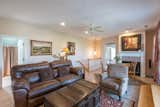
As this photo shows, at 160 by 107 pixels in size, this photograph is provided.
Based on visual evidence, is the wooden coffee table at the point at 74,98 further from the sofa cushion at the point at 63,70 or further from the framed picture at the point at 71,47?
the framed picture at the point at 71,47

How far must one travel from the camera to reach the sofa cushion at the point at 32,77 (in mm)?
3187

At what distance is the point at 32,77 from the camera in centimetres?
328

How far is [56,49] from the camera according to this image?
641cm

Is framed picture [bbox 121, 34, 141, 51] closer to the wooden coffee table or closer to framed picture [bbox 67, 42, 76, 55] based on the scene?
framed picture [bbox 67, 42, 76, 55]

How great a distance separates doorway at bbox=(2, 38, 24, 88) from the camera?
4814 mm

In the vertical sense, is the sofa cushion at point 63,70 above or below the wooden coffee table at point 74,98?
above

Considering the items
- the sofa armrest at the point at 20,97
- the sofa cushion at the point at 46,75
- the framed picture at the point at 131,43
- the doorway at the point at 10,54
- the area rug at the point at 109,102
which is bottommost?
the area rug at the point at 109,102

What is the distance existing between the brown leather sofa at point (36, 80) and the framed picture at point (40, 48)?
1.69 m

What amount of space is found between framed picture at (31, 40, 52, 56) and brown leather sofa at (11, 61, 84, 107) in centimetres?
169

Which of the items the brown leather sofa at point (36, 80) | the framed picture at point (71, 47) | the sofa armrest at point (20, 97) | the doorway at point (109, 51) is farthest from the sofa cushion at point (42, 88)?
the doorway at point (109, 51)

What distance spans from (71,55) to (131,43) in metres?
3.91

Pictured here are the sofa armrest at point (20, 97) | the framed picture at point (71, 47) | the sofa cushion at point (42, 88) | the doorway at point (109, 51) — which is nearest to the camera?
the sofa armrest at point (20, 97)

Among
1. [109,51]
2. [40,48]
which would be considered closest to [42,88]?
[40,48]

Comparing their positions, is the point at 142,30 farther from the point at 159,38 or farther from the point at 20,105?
the point at 20,105
